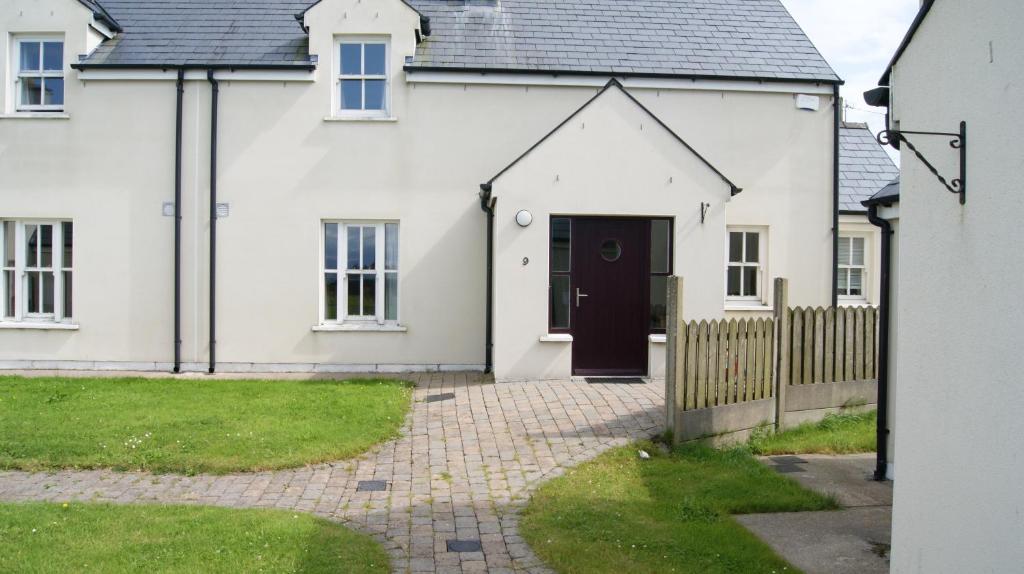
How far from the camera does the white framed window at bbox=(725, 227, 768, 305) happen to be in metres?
16.1

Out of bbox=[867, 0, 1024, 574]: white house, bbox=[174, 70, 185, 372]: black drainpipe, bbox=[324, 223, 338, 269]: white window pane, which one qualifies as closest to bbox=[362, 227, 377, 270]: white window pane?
bbox=[324, 223, 338, 269]: white window pane

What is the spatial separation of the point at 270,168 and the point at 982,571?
13.4m

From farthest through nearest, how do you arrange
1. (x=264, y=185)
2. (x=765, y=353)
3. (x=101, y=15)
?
1. (x=101, y=15)
2. (x=264, y=185)
3. (x=765, y=353)

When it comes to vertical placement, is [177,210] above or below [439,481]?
above

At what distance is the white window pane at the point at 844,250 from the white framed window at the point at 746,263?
2.30 metres

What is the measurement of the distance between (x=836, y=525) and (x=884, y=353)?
2.54 m

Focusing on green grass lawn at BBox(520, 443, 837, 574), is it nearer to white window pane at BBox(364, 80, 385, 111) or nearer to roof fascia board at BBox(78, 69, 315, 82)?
white window pane at BBox(364, 80, 385, 111)

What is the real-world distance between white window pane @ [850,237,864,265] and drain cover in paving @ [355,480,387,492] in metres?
12.5

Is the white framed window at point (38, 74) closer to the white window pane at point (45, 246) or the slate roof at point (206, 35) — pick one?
the slate roof at point (206, 35)

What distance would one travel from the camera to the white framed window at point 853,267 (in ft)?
57.0

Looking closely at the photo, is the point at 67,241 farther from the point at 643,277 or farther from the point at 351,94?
the point at 643,277

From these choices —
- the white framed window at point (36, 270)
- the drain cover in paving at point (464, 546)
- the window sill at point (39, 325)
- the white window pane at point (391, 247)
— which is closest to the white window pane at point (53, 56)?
the white framed window at point (36, 270)

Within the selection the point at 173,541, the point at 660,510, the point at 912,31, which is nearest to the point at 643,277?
the point at 660,510

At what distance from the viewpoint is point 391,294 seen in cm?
1554
